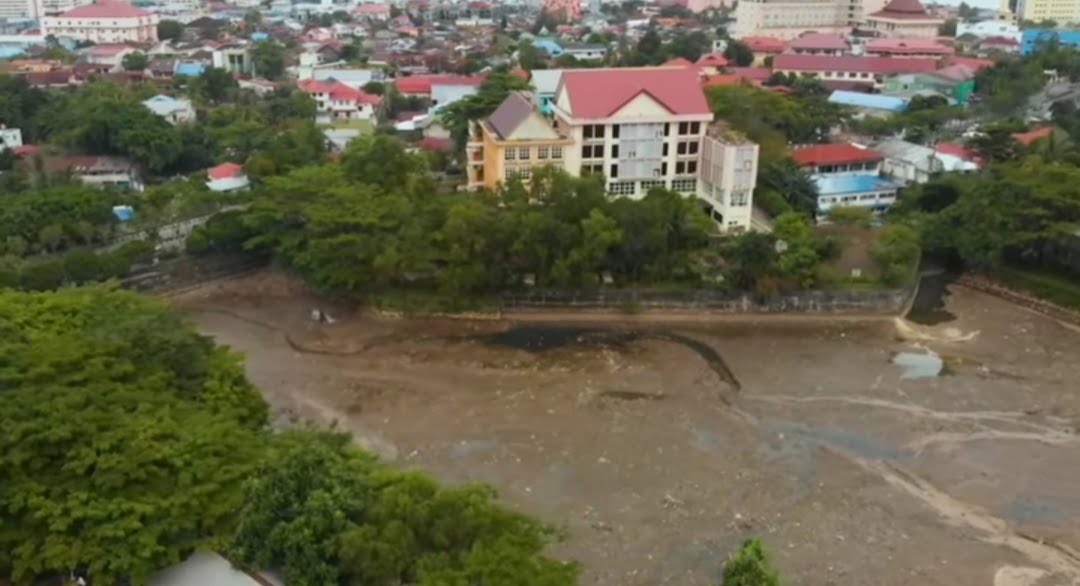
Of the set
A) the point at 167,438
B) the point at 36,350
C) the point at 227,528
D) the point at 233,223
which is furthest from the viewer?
the point at 233,223

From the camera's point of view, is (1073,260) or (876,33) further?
(876,33)

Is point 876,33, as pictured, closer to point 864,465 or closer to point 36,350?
point 864,465

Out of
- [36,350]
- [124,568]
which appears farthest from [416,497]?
[36,350]

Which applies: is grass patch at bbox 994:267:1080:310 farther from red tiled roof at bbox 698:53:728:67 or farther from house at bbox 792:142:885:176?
red tiled roof at bbox 698:53:728:67

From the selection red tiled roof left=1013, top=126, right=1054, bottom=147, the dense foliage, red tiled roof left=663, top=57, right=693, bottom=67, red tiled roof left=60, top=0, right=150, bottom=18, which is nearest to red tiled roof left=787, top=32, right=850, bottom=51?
red tiled roof left=663, top=57, right=693, bottom=67

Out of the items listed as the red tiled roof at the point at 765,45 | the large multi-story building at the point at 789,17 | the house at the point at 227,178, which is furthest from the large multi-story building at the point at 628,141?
the large multi-story building at the point at 789,17

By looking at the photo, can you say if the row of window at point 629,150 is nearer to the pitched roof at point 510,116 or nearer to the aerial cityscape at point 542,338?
the aerial cityscape at point 542,338
